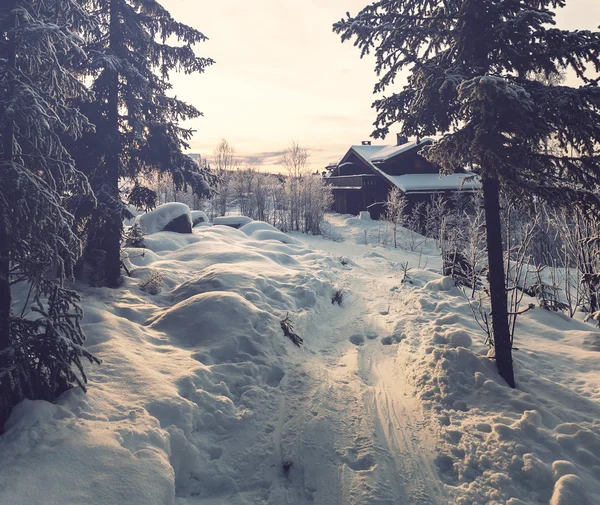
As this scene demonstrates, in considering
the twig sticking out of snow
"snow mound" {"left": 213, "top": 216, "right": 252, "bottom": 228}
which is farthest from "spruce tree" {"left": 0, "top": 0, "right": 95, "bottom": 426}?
"snow mound" {"left": 213, "top": 216, "right": 252, "bottom": 228}

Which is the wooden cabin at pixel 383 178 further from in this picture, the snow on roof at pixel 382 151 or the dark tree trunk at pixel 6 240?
the dark tree trunk at pixel 6 240

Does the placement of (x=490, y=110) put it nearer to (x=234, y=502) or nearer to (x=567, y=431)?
(x=567, y=431)

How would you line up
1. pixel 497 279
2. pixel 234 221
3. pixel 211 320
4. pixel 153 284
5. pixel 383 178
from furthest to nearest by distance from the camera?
pixel 383 178, pixel 234 221, pixel 153 284, pixel 211 320, pixel 497 279

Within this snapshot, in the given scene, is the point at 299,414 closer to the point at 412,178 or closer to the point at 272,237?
the point at 272,237

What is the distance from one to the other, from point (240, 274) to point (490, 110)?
21.9 ft

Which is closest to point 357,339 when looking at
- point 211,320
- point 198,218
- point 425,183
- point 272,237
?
point 211,320

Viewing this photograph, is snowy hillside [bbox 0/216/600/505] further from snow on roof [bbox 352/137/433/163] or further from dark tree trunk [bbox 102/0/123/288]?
snow on roof [bbox 352/137/433/163]

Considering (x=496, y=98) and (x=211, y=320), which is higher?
(x=496, y=98)

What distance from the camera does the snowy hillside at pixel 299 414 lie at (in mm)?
3633

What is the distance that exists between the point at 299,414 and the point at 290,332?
8.05 feet

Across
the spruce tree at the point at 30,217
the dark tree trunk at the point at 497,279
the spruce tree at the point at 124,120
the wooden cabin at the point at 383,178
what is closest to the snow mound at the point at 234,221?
the wooden cabin at the point at 383,178

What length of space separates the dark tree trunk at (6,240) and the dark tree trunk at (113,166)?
15.4 feet

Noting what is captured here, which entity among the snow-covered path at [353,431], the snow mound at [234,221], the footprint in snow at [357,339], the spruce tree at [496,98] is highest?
the spruce tree at [496,98]

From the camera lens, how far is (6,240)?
153 inches
